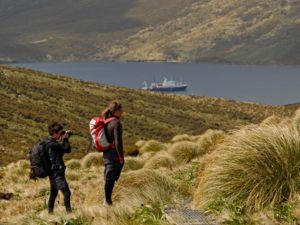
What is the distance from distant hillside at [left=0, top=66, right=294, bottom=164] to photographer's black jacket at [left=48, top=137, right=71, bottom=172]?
54.6 m

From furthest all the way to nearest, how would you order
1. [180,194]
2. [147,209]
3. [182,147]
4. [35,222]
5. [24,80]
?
[24,80] → [182,147] → [180,194] → [35,222] → [147,209]

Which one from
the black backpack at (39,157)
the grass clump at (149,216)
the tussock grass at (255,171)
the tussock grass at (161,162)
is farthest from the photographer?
the tussock grass at (161,162)

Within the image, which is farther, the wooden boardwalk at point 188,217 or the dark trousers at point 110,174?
the dark trousers at point 110,174

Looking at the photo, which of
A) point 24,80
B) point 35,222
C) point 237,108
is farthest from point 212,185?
point 237,108

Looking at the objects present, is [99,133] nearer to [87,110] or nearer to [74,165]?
[74,165]

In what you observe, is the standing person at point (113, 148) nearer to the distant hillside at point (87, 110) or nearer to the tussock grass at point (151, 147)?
the tussock grass at point (151, 147)

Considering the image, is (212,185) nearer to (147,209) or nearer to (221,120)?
(147,209)

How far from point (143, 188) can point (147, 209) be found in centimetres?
260

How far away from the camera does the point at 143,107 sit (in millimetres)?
115375

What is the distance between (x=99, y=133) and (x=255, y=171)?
3.12 metres

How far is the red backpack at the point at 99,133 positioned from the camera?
11016 mm

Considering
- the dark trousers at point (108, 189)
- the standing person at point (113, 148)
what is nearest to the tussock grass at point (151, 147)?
the dark trousers at point (108, 189)

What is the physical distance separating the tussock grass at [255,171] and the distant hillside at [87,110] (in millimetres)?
57003


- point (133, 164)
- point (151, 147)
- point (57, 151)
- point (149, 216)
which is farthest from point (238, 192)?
point (151, 147)
